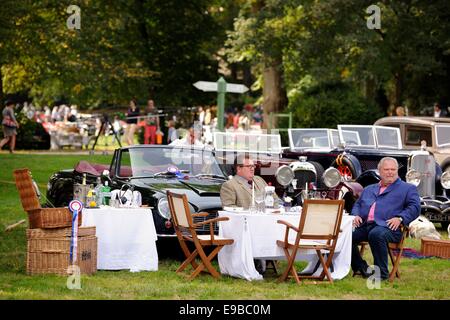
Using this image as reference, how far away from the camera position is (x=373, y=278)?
36.7 ft

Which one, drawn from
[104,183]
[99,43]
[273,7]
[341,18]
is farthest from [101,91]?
[104,183]

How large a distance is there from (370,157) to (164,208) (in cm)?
674

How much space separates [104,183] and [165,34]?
97.9 ft

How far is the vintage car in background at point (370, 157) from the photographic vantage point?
17.6m

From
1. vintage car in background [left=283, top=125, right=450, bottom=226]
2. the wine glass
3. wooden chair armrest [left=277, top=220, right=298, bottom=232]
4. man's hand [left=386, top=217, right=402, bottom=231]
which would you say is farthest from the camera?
vintage car in background [left=283, top=125, right=450, bottom=226]

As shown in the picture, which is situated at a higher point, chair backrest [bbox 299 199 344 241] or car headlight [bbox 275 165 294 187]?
car headlight [bbox 275 165 294 187]

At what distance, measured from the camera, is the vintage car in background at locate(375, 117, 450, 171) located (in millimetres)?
19953

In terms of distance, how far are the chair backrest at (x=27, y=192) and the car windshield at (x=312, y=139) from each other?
30.1 feet

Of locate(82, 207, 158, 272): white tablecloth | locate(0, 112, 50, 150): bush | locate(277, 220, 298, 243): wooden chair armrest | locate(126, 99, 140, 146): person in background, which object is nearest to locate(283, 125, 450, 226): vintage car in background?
locate(82, 207, 158, 272): white tablecloth

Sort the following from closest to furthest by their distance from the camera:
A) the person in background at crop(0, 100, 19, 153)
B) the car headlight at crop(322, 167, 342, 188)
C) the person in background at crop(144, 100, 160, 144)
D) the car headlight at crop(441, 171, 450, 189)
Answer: the car headlight at crop(322, 167, 342, 188), the car headlight at crop(441, 171, 450, 189), the person in background at crop(0, 100, 19, 153), the person in background at crop(144, 100, 160, 144)

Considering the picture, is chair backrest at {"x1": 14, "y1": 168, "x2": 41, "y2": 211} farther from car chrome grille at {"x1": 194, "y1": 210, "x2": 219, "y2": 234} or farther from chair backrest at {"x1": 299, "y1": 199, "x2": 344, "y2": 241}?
chair backrest at {"x1": 299, "y1": 199, "x2": 344, "y2": 241}

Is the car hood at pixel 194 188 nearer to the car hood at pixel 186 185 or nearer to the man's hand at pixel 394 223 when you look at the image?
the car hood at pixel 186 185

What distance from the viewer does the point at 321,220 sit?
36.0ft

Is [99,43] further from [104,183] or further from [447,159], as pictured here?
[104,183]
